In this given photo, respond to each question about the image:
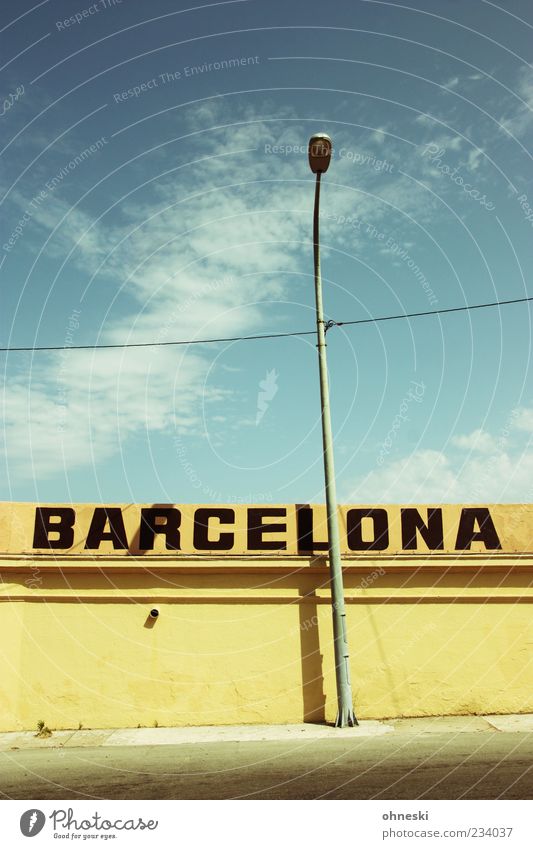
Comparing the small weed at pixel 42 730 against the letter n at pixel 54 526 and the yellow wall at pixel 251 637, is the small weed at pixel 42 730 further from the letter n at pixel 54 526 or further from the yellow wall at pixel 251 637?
the letter n at pixel 54 526

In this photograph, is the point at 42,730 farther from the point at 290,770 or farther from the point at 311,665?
the point at 290,770

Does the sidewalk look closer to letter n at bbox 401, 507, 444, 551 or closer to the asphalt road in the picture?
the asphalt road

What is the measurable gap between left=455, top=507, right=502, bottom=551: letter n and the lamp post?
289cm

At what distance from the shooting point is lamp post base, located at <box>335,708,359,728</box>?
1016 cm

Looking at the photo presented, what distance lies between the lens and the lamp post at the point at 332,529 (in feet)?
33.5

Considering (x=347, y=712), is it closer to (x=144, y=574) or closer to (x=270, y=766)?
(x=270, y=766)

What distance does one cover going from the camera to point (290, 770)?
7.44 metres

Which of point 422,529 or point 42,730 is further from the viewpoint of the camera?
point 422,529

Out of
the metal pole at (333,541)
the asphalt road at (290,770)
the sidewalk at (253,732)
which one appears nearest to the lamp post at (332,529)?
the metal pole at (333,541)

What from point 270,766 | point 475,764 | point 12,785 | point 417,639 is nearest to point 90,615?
point 12,785

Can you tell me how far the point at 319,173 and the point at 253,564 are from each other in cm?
763
